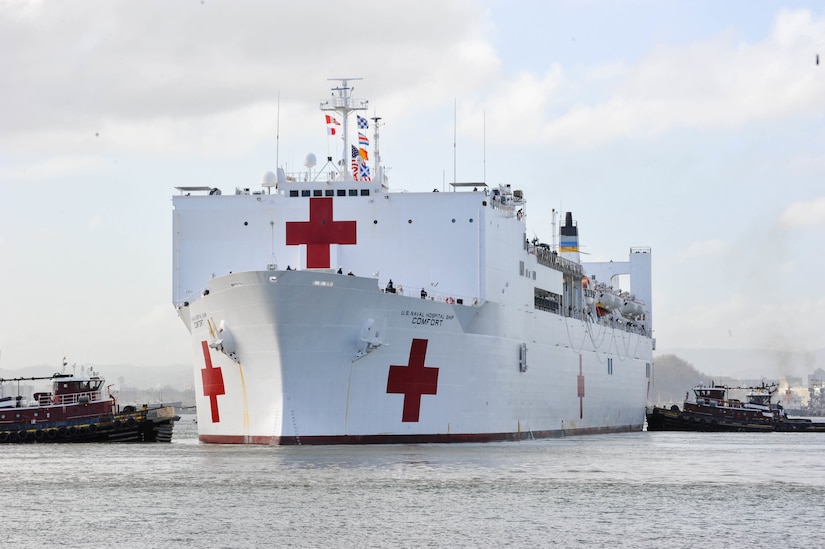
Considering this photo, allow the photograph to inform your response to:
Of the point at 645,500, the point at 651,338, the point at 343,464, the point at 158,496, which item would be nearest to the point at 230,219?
the point at 343,464

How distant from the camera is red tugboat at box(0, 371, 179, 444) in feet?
125

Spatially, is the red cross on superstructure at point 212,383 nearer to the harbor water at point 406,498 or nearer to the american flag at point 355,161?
the harbor water at point 406,498

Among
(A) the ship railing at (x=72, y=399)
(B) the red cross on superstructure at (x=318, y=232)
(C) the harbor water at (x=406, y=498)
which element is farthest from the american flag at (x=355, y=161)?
(A) the ship railing at (x=72, y=399)

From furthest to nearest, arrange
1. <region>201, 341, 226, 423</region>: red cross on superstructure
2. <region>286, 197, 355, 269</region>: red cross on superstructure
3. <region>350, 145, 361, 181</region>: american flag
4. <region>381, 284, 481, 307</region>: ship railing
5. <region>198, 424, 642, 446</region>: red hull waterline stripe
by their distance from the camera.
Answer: <region>350, 145, 361, 181</region>: american flag → <region>286, 197, 355, 269</region>: red cross on superstructure → <region>381, 284, 481, 307</region>: ship railing → <region>201, 341, 226, 423</region>: red cross on superstructure → <region>198, 424, 642, 446</region>: red hull waterline stripe

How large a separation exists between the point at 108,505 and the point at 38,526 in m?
2.22

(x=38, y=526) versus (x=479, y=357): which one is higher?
(x=479, y=357)

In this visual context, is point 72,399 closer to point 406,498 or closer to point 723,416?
point 406,498

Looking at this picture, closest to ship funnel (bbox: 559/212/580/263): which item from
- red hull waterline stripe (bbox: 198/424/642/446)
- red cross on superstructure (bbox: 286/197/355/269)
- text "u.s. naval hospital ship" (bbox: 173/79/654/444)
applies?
text "u.s. naval hospital ship" (bbox: 173/79/654/444)

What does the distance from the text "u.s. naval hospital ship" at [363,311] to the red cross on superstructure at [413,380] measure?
4 cm

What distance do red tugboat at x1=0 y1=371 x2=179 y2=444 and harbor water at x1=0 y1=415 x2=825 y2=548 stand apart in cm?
611

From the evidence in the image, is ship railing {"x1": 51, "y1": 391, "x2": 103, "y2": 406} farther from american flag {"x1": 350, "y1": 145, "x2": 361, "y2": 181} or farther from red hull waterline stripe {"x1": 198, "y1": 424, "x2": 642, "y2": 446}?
american flag {"x1": 350, "y1": 145, "x2": 361, "y2": 181}

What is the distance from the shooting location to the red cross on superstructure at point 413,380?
98.6ft

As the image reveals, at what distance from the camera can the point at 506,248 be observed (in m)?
35.5

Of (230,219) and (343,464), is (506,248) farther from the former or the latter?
(343,464)
